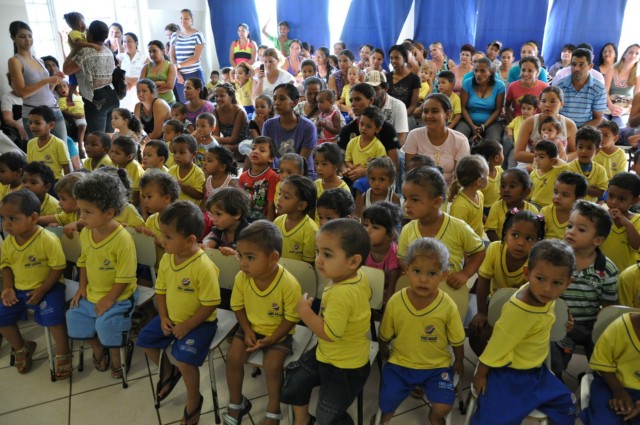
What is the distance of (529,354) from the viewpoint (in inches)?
64.4

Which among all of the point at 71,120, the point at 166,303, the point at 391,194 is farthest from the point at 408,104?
the point at 71,120

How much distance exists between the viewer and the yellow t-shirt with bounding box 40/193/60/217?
8.84 ft

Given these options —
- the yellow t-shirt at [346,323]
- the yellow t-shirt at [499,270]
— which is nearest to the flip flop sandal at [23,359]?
the yellow t-shirt at [346,323]

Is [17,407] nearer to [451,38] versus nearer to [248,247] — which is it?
[248,247]

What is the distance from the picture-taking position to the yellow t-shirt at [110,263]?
2.10m

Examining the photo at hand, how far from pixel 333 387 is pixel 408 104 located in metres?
3.60

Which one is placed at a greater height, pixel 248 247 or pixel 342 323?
pixel 248 247

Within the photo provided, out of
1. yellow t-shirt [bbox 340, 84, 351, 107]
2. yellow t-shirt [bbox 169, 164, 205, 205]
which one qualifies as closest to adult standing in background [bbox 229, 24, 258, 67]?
yellow t-shirt [bbox 340, 84, 351, 107]

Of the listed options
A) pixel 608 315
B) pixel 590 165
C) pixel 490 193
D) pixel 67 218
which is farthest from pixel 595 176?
pixel 67 218

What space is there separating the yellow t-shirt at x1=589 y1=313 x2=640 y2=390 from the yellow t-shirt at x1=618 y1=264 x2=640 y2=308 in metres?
0.33

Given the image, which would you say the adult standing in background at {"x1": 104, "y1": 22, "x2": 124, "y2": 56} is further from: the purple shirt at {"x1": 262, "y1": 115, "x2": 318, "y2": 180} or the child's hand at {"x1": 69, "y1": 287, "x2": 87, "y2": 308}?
the child's hand at {"x1": 69, "y1": 287, "x2": 87, "y2": 308}

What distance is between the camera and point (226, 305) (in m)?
2.30

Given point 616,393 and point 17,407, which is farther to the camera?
point 17,407

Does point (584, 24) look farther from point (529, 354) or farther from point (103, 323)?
point (103, 323)
